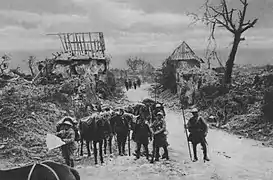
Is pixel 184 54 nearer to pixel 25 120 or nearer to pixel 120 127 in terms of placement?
pixel 25 120

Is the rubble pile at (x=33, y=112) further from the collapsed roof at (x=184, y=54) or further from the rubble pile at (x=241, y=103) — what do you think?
the collapsed roof at (x=184, y=54)

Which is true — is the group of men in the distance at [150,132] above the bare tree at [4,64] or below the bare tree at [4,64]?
below

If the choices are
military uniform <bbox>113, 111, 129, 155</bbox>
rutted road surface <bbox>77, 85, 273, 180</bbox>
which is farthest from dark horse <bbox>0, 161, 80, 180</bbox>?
military uniform <bbox>113, 111, 129, 155</bbox>

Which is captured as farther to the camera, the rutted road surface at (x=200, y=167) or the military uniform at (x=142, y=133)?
the military uniform at (x=142, y=133)

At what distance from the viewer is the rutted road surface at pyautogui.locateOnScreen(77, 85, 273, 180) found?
32.2 feet

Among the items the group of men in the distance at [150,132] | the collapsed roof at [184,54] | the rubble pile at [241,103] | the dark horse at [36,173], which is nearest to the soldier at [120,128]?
the group of men in the distance at [150,132]

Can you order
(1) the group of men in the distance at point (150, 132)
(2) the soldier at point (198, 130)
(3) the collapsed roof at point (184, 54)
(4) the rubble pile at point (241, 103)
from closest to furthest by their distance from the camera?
1. (1) the group of men in the distance at point (150, 132)
2. (2) the soldier at point (198, 130)
3. (4) the rubble pile at point (241, 103)
4. (3) the collapsed roof at point (184, 54)

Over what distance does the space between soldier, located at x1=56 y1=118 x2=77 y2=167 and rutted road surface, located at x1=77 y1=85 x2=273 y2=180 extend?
0.61 metres

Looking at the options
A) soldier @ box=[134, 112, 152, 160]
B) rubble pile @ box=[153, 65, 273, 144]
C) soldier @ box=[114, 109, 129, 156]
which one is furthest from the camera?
rubble pile @ box=[153, 65, 273, 144]

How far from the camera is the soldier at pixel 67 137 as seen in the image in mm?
9930

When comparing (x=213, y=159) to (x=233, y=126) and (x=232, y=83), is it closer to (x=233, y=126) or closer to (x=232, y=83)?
(x=233, y=126)

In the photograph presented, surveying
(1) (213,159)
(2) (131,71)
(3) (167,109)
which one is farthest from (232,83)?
(2) (131,71)

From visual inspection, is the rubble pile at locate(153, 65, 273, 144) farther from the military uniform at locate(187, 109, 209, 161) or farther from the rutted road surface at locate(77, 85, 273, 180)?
the military uniform at locate(187, 109, 209, 161)

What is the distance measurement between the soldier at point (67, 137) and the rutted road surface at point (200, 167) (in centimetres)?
61
